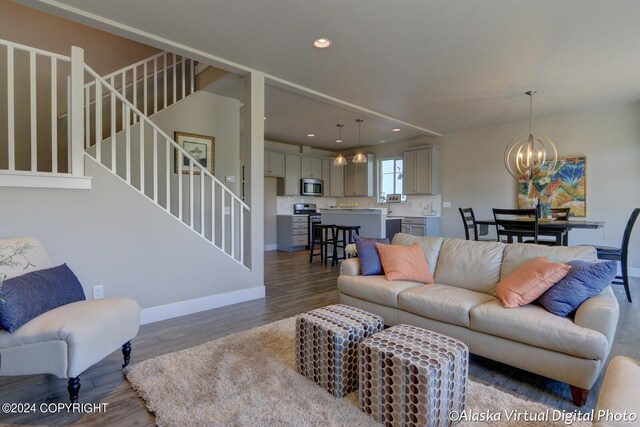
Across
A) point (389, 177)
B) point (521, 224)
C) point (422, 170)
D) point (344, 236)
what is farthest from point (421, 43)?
point (389, 177)

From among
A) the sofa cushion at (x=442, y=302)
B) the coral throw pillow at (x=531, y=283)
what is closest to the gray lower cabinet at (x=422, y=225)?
the sofa cushion at (x=442, y=302)

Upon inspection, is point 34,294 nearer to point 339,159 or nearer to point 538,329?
point 538,329

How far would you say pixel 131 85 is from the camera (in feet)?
14.0

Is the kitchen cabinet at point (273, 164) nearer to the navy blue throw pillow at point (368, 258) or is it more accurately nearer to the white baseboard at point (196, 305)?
the white baseboard at point (196, 305)

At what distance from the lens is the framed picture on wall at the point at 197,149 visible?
13.6 feet

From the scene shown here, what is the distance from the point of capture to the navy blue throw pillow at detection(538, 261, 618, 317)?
196 cm

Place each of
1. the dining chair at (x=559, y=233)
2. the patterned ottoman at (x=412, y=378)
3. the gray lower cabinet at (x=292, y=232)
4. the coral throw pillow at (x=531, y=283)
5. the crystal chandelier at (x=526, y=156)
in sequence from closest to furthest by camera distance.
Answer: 1. the patterned ottoman at (x=412, y=378)
2. the coral throw pillow at (x=531, y=283)
3. the dining chair at (x=559, y=233)
4. the crystal chandelier at (x=526, y=156)
5. the gray lower cabinet at (x=292, y=232)

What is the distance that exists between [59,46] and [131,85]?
1.17 metres

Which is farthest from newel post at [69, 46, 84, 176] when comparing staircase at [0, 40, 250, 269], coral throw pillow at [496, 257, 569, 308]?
coral throw pillow at [496, 257, 569, 308]

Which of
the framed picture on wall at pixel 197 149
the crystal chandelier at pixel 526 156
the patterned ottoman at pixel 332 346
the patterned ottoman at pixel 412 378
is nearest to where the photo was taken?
the patterned ottoman at pixel 412 378

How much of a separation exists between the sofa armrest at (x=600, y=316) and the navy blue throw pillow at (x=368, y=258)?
1.53 meters

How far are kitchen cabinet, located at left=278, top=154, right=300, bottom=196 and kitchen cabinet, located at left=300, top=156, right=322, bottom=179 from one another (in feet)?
0.53

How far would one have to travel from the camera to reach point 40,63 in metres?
4.12

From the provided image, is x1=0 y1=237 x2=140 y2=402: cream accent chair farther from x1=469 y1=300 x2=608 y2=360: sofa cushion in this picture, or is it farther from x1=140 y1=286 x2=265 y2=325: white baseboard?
x1=469 y1=300 x2=608 y2=360: sofa cushion
